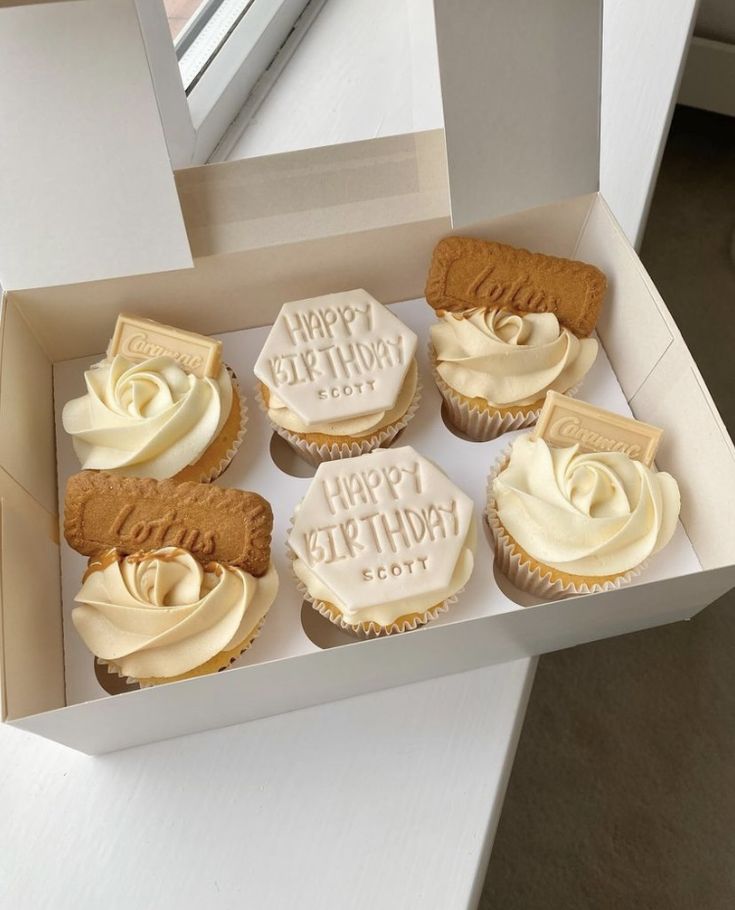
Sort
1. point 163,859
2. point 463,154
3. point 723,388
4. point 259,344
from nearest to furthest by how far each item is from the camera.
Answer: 1. point 163,859
2. point 463,154
3. point 259,344
4. point 723,388

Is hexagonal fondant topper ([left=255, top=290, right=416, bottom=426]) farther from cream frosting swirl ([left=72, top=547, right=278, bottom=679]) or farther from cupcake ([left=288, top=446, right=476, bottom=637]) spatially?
cream frosting swirl ([left=72, top=547, right=278, bottom=679])

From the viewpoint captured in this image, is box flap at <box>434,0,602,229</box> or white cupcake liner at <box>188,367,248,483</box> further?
white cupcake liner at <box>188,367,248,483</box>

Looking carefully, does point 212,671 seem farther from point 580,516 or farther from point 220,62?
point 220,62

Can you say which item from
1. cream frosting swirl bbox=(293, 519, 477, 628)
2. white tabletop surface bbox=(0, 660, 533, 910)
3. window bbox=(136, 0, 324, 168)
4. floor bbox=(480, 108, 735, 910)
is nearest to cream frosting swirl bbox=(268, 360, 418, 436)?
cream frosting swirl bbox=(293, 519, 477, 628)

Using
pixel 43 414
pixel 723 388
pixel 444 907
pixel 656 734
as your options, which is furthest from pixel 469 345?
pixel 723 388

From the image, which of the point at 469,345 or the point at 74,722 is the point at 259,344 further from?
the point at 74,722
